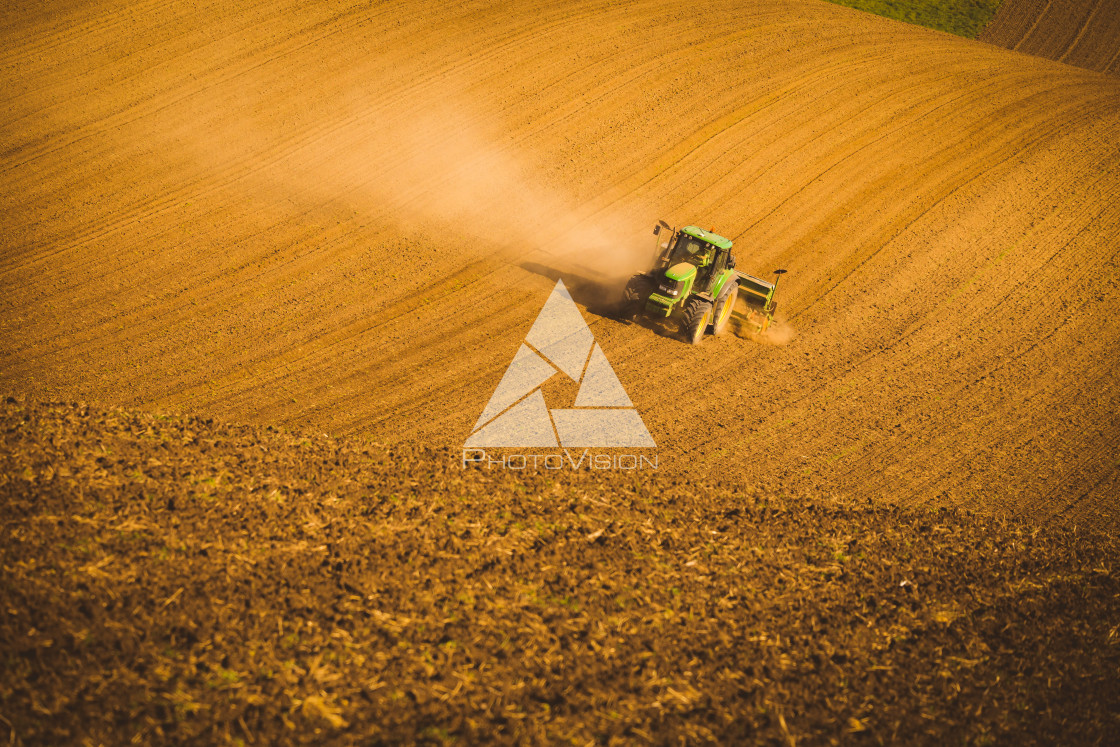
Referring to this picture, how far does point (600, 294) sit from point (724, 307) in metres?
2.78

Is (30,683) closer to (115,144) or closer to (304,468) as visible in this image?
(304,468)

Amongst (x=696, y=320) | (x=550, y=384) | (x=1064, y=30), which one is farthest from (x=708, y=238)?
(x=1064, y=30)

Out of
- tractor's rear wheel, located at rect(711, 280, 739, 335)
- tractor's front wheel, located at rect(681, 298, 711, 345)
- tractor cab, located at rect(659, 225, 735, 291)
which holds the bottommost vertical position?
tractor's front wheel, located at rect(681, 298, 711, 345)

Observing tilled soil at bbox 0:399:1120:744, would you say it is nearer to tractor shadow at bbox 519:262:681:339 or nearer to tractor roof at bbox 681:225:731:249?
tractor shadow at bbox 519:262:681:339

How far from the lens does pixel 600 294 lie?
47.0ft

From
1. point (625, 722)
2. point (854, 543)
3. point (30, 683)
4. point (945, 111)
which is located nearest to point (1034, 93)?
point (945, 111)

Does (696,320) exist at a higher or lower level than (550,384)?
higher

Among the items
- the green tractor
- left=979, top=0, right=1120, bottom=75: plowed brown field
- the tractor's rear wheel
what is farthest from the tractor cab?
left=979, top=0, right=1120, bottom=75: plowed brown field

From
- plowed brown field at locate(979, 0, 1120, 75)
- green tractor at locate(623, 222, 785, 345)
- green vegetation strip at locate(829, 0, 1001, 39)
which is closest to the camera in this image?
green tractor at locate(623, 222, 785, 345)

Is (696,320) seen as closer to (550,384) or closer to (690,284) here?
(690,284)

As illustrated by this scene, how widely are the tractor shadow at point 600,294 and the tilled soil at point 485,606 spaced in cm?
473

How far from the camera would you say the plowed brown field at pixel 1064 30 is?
2703 centimetres

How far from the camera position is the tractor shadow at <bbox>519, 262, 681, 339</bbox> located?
13.4 meters

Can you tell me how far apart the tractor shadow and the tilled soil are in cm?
473
